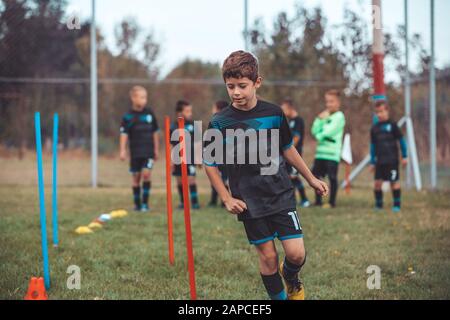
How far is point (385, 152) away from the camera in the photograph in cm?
881

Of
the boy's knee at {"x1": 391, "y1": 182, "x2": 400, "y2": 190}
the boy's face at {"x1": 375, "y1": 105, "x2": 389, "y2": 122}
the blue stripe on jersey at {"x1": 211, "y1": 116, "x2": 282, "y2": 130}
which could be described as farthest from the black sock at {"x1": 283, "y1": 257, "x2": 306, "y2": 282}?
the boy's face at {"x1": 375, "y1": 105, "x2": 389, "y2": 122}

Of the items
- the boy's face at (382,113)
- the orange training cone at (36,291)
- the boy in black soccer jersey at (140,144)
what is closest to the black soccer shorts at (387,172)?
the boy's face at (382,113)

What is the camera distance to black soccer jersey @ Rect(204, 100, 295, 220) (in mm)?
3764

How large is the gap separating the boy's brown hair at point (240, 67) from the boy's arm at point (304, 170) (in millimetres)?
584

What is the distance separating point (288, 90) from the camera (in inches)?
486

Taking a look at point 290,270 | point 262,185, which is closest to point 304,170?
point 262,185

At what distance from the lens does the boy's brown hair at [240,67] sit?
3.60 metres

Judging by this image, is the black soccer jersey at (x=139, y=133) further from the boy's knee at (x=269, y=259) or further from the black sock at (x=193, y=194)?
the boy's knee at (x=269, y=259)

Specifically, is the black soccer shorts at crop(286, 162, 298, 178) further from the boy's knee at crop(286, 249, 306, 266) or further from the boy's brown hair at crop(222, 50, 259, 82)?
the boy's brown hair at crop(222, 50, 259, 82)

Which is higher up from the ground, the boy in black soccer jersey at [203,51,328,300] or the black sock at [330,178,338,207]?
the boy in black soccer jersey at [203,51,328,300]

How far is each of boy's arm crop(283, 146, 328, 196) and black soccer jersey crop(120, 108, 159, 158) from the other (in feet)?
16.8

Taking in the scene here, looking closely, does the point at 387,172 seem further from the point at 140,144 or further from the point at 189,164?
the point at 140,144
